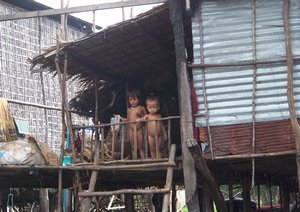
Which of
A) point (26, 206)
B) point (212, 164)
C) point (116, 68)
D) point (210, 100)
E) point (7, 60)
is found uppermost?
point (7, 60)

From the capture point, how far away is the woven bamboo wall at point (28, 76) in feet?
38.3

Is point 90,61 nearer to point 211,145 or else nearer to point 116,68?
point 116,68

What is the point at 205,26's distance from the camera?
22.9ft

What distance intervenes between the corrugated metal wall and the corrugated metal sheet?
0.30ft

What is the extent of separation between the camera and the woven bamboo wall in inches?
459

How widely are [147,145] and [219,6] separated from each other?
231 centimetres

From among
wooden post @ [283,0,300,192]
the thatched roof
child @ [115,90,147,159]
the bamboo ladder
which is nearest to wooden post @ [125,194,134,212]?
the thatched roof

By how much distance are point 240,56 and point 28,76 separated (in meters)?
6.93

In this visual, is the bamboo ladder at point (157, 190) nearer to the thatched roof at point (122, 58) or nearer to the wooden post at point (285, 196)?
the thatched roof at point (122, 58)

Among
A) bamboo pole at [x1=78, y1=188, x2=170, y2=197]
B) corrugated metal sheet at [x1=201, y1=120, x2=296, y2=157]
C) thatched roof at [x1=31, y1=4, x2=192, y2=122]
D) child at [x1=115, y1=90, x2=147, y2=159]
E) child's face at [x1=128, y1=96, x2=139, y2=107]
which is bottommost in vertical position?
bamboo pole at [x1=78, y1=188, x2=170, y2=197]

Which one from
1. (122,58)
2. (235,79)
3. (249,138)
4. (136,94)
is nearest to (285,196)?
(136,94)

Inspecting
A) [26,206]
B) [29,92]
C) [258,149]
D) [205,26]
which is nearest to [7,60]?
[29,92]

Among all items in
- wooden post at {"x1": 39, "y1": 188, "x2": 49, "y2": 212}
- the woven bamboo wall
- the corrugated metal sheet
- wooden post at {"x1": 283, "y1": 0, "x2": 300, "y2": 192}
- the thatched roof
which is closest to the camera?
wooden post at {"x1": 283, "y1": 0, "x2": 300, "y2": 192}

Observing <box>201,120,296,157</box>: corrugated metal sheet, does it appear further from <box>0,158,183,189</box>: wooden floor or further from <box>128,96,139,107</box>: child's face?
<box>128,96,139,107</box>: child's face
